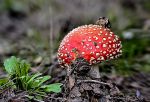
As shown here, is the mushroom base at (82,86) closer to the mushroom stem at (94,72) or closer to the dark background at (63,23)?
the mushroom stem at (94,72)

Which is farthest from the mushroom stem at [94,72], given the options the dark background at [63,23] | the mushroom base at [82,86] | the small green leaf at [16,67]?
the dark background at [63,23]

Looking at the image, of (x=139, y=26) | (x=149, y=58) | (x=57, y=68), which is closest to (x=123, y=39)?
(x=149, y=58)

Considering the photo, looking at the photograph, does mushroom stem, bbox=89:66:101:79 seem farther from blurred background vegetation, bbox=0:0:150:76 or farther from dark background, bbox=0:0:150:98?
blurred background vegetation, bbox=0:0:150:76

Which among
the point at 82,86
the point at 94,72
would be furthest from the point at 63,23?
the point at 82,86

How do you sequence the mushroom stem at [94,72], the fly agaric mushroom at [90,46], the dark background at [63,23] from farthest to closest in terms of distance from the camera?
the dark background at [63,23] → the mushroom stem at [94,72] → the fly agaric mushroom at [90,46]

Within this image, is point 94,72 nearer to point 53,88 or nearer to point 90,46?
point 90,46

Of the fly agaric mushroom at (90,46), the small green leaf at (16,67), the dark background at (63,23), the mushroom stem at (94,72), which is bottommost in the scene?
the mushroom stem at (94,72)

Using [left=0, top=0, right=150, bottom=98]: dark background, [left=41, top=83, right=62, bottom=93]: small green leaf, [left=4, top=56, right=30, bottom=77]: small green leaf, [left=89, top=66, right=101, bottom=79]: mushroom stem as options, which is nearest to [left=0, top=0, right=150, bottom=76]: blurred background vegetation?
[left=0, top=0, right=150, bottom=98]: dark background

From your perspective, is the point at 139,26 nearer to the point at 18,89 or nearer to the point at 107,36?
the point at 107,36

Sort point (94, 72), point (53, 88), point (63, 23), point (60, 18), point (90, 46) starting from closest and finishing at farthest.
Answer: point (53, 88), point (90, 46), point (94, 72), point (63, 23), point (60, 18)
